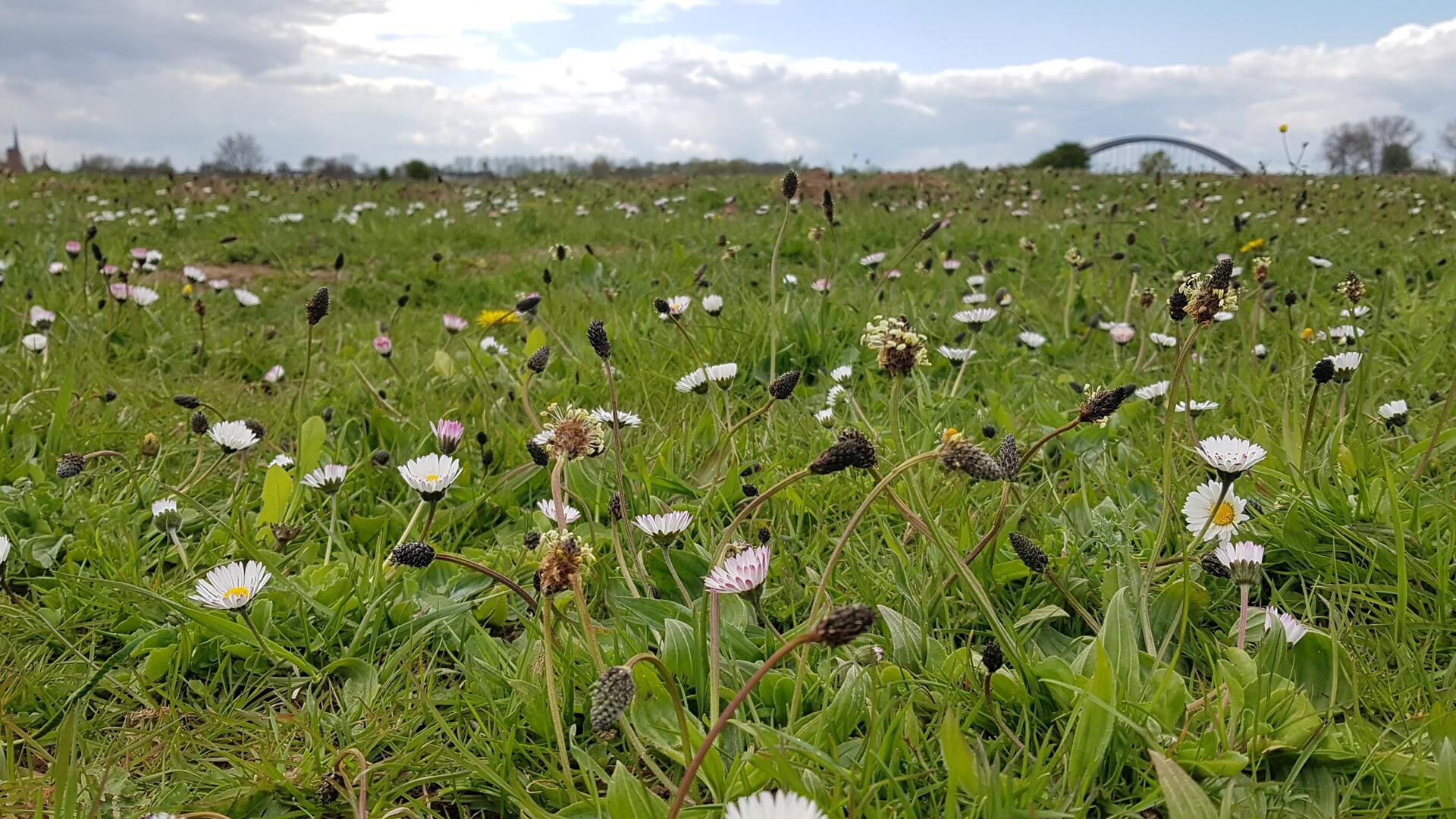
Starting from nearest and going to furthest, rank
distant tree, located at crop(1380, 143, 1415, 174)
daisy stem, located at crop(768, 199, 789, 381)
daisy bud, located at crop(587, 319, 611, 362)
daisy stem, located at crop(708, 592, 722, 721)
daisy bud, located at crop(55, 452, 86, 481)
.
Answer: daisy stem, located at crop(708, 592, 722, 721), daisy bud, located at crop(587, 319, 611, 362), daisy bud, located at crop(55, 452, 86, 481), daisy stem, located at crop(768, 199, 789, 381), distant tree, located at crop(1380, 143, 1415, 174)

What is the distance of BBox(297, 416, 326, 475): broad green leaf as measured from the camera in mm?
2246

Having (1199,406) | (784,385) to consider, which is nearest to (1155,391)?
(1199,406)

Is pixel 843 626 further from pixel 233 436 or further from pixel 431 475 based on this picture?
pixel 233 436

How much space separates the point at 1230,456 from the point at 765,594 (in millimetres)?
828

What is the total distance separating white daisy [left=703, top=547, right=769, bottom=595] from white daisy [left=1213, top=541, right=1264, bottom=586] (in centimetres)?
71

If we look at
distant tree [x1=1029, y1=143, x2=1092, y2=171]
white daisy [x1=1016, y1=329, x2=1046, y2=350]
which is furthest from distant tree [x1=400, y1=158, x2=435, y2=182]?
white daisy [x1=1016, y1=329, x2=1046, y2=350]

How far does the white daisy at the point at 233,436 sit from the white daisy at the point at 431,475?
1.83 feet

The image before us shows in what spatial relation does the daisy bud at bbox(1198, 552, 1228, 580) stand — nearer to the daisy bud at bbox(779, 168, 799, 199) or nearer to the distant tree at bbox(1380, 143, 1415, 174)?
the daisy bud at bbox(779, 168, 799, 199)

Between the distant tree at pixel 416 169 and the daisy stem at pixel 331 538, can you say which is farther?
the distant tree at pixel 416 169

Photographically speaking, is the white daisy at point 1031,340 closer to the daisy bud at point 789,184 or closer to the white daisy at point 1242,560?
the daisy bud at point 789,184

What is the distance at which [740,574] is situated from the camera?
50.9 inches

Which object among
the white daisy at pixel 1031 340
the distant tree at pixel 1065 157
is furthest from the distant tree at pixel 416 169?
the white daisy at pixel 1031 340

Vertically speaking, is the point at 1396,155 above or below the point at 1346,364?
above

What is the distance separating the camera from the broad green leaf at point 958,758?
1013mm
